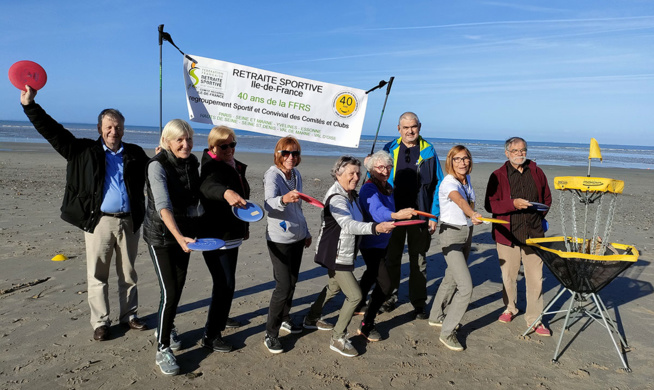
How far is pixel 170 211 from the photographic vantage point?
133 inches

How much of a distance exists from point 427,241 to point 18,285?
494 cm

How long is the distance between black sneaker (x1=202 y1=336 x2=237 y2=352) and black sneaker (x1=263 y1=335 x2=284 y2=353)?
1.13 feet

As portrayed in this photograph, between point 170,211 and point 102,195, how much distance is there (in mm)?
1151

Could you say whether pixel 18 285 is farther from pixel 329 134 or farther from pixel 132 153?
pixel 329 134

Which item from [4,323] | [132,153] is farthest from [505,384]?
[4,323]

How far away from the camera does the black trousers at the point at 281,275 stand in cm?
398

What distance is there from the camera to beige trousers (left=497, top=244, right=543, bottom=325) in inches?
189

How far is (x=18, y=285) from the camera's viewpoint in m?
5.39

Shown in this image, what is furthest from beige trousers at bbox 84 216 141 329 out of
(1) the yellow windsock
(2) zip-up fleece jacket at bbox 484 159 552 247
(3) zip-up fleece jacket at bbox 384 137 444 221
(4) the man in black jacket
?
(1) the yellow windsock

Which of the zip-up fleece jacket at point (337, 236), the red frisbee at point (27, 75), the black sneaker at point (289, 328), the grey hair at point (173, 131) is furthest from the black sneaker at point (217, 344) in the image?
the red frisbee at point (27, 75)

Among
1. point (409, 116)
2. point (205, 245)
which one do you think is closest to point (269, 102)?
point (409, 116)

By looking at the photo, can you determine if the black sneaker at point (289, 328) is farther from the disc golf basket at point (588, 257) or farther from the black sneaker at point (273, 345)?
the disc golf basket at point (588, 257)

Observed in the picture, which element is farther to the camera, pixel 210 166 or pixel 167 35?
pixel 167 35

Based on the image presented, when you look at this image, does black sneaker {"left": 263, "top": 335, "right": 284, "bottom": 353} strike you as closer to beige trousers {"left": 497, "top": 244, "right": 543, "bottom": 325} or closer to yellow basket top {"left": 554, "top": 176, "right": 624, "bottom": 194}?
beige trousers {"left": 497, "top": 244, "right": 543, "bottom": 325}
